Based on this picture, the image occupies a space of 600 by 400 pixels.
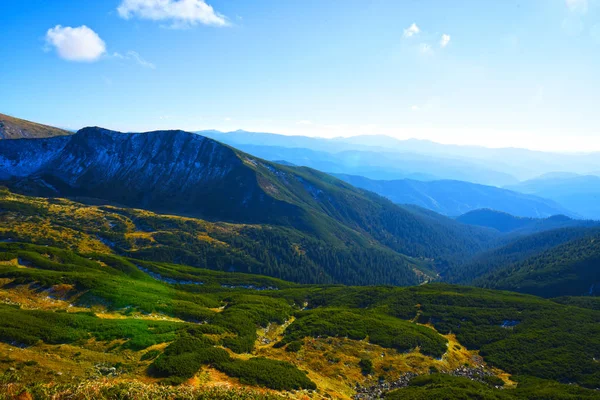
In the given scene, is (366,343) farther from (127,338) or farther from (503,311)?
(503,311)

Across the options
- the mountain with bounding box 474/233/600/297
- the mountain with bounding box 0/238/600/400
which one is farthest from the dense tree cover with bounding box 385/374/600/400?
the mountain with bounding box 474/233/600/297

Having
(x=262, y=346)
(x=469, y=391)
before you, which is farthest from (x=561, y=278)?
(x=262, y=346)

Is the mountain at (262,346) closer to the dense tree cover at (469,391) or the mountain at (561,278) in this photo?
the dense tree cover at (469,391)

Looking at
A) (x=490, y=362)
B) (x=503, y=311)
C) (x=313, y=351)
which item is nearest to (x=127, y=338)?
(x=313, y=351)

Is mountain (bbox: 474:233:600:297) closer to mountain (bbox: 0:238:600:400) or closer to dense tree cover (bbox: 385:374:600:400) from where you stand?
mountain (bbox: 0:238:600:400)

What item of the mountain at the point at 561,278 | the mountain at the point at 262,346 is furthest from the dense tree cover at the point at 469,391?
the mountain at the point at 561,278

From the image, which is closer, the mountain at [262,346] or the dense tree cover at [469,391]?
the mountain at [262,346]

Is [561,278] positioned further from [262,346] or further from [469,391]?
[262,346]

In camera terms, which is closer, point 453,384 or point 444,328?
point 453,384
